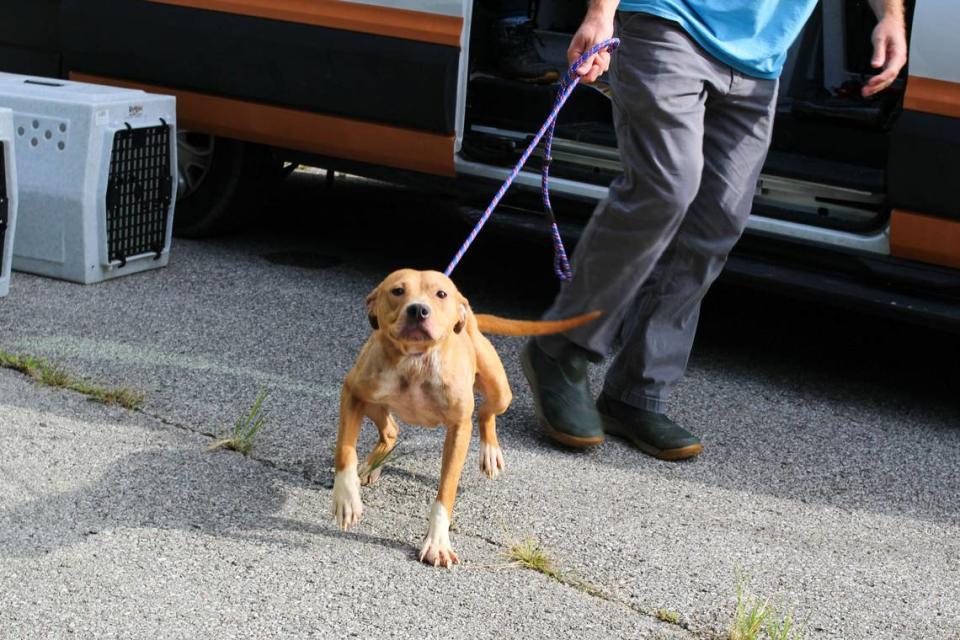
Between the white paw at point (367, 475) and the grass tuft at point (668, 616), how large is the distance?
81 cm

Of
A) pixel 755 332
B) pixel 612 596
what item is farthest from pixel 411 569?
pixel 755 332

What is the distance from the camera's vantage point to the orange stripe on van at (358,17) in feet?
14.2

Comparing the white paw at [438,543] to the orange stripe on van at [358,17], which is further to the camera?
the orange stripe on van at [358,17]

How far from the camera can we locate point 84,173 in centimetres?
450

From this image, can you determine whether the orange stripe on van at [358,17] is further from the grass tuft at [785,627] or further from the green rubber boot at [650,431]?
the grass tuft at [785,627]

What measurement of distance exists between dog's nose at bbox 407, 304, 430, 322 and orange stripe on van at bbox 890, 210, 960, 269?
1.70m

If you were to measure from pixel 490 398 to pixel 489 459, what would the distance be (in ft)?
0.51

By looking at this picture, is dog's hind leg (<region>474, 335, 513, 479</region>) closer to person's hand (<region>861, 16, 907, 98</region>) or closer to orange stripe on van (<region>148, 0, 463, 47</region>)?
person's hand (<region>861, 16, 907, 98</region>)

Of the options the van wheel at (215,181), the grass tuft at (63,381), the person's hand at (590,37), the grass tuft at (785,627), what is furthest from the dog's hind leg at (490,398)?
the van wheel at (215,181)

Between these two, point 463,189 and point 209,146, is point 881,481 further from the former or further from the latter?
point 209,146

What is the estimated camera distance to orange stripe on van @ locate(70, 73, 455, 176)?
452 centimetres

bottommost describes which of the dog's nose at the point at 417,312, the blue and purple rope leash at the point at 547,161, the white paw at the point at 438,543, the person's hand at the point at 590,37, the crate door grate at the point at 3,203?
the white paw at the point at 438,543

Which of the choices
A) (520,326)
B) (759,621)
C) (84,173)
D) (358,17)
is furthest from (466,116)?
(759,621)

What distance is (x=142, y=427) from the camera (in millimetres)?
3354
